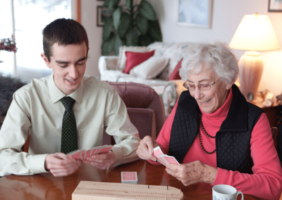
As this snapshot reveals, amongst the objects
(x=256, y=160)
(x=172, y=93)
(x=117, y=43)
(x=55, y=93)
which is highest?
(x=117, y=43)

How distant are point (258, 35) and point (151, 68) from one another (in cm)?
185

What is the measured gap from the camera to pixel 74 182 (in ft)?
3.97

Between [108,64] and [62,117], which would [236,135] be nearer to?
[62,117]

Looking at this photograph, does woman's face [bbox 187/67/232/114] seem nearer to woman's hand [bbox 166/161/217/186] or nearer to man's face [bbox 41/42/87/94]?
woman's hand [bbox 166/161/217/186]

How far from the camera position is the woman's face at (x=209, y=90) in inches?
55.4

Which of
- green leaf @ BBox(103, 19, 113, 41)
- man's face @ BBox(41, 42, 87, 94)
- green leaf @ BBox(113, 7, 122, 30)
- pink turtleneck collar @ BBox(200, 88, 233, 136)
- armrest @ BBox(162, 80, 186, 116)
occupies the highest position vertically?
green leaf @ BBox(113, 7, 122, 30)

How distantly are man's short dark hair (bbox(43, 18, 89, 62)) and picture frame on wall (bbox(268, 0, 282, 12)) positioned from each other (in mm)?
2811

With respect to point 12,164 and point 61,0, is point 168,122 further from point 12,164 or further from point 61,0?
point 61,0

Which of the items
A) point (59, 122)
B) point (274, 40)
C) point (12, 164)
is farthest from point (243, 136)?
point (274, 40)

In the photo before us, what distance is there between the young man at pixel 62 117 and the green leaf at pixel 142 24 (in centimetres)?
418

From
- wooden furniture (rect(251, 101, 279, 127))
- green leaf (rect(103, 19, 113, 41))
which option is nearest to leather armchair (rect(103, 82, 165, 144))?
wooden furniture (rect(251, 101, 279, 127))

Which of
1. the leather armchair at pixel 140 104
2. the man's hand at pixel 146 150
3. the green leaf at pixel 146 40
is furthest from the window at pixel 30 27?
the man's hand at pixel 146 150

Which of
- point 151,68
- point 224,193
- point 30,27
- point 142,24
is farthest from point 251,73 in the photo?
point 30,27

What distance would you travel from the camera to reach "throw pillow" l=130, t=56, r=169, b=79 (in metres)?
4.71
